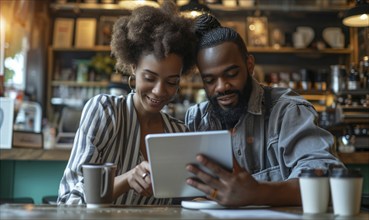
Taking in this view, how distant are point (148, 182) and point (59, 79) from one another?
4816 millimetres

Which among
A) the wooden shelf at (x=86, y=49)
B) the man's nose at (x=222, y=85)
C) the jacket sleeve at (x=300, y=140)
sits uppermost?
the wooden shelf at (x=86, y=49)

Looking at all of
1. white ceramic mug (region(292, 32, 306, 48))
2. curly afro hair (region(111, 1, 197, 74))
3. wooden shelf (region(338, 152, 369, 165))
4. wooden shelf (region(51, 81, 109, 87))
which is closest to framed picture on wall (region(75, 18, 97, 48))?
wooden shelf (region(51, 81, 109, 87))

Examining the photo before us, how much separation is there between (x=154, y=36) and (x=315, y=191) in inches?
32.7

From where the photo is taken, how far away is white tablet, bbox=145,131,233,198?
1.50m

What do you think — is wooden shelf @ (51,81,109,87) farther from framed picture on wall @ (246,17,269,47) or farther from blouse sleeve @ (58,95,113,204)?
blouse sleeve @ (58,95,113,204)

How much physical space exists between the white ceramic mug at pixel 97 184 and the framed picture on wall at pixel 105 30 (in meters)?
4.80

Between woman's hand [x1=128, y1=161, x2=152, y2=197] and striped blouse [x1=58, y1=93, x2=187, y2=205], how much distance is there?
0.62 ft

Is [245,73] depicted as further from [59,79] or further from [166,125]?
[59,79]

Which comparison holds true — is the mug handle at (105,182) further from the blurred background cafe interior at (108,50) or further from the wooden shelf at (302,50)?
the wooden shelf at (302,50)

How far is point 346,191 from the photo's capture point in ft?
4.82

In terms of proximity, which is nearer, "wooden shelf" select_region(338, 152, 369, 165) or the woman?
the woman

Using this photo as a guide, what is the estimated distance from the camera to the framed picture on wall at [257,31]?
6.25 m

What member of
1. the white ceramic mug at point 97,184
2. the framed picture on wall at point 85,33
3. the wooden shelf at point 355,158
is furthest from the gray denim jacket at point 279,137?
the framed picture on wall at point 85,33

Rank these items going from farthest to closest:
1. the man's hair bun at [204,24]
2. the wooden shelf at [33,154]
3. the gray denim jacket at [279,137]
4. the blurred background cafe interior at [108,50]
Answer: the blurred background cafe interior at [108,50] < the wooden shelf at [33,154] < the man's hair bun at [204,24] < the gray denim jacket at [279,137]
